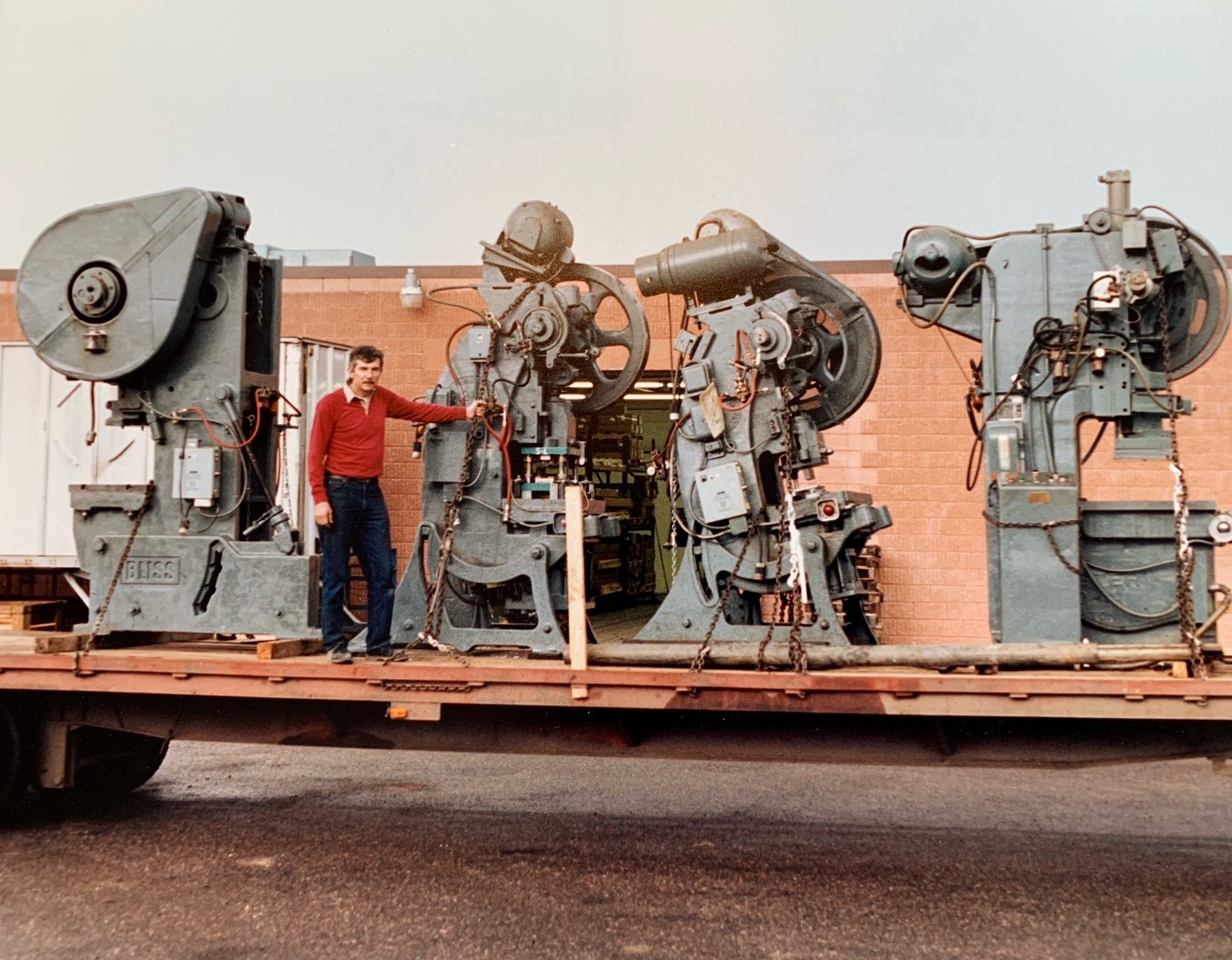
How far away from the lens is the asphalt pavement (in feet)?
16.3

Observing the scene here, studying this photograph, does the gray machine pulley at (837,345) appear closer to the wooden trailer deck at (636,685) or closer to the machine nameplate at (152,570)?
the wooden trailer deck at (636,685)

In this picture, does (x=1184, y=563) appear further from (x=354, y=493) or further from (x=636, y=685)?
(x=354, y=493)

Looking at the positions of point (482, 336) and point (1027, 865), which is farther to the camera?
point (482, 336)

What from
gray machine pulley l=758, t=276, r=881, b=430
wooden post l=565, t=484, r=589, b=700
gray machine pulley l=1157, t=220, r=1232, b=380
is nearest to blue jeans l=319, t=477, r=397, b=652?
wooden post l=565, t=484, r=589, b=700

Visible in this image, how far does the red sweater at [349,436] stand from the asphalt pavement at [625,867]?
6.93 ft

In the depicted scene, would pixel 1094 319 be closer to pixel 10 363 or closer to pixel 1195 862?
pixel 1195 862

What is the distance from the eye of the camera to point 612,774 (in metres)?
8.78

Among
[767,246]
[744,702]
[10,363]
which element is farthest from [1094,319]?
[10,363]

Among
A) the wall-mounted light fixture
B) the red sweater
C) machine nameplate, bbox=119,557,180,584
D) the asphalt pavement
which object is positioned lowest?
the asphalt pavement

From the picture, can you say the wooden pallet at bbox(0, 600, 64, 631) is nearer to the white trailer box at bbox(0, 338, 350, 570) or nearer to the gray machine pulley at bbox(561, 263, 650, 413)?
the white trailer box at bbox(0, 338, 350, 570)

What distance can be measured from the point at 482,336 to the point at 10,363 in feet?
21.0

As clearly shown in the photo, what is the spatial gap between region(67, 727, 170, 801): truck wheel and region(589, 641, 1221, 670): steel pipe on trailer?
3.45 metres

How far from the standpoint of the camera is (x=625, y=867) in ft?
19.8

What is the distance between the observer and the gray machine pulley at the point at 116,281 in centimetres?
615
